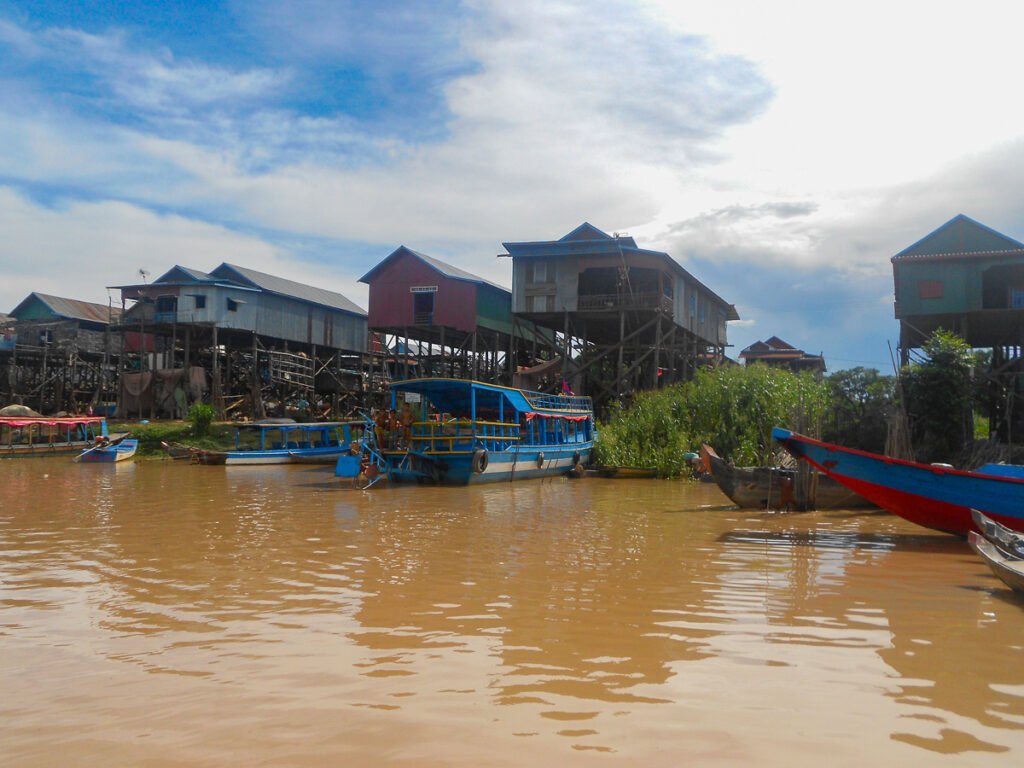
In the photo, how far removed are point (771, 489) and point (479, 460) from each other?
701 cm

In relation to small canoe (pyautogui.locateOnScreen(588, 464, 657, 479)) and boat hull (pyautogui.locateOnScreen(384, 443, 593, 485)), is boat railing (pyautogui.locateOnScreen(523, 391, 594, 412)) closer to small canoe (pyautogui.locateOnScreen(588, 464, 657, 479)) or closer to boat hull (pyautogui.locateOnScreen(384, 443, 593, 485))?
boat hull (pyautogui.locateOnScreen(384, 443, 593, 485))

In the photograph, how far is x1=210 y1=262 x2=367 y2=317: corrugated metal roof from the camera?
34312mm

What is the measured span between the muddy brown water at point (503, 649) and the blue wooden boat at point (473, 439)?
303 inches

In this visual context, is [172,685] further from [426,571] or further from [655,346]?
[655,346]

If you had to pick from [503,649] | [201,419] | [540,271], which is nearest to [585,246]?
[540,271]

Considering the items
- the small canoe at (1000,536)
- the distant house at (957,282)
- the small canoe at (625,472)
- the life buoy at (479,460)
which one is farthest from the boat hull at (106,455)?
the small canoe at (1000,536)

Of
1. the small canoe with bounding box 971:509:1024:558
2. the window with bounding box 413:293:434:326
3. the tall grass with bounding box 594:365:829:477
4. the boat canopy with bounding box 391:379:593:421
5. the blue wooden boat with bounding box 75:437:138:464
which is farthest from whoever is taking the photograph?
the window with bounding box 413:293:434:326

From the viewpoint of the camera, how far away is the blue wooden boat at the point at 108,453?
26.0 m

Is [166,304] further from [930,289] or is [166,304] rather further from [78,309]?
[930,289]

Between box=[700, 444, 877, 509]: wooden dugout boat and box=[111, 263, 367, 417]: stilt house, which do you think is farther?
box=[111, 263, 367, 417]: stilt house

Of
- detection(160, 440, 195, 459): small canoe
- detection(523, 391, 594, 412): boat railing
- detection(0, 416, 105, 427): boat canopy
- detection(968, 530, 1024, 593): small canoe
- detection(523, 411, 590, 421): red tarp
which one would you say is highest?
detection(523, 391, 594, 412): boat railing

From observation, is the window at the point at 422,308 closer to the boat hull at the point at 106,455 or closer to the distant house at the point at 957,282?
the boat hull at the point at 106,455

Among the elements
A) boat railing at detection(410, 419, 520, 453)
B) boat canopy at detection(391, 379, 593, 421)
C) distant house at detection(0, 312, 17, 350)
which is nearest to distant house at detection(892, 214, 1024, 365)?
boat canopy at detection(391, 379, 593, 421)

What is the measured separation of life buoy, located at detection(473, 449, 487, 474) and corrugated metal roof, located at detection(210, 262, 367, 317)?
19.4 m
